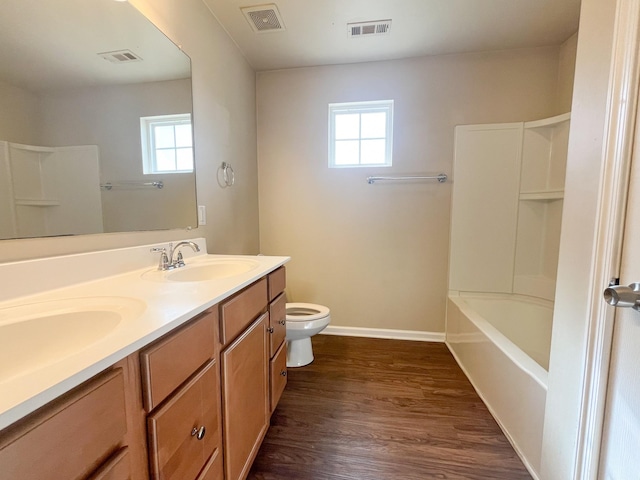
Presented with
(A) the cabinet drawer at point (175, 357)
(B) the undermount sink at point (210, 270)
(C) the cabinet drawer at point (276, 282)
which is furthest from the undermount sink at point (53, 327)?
(C) the cabinet drawer at point (276, 282)

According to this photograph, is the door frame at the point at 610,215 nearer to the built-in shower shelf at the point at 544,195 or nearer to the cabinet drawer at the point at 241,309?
the cabinet drawer at the point at 241,309

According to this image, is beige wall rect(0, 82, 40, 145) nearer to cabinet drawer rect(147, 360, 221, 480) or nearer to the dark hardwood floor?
cabinet drawer rect(147, 360, 221, 480)

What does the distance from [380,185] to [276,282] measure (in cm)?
137

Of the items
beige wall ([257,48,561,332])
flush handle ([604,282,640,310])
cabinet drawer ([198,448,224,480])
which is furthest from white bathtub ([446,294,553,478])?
cabinet drawer ([198,448,224,480])

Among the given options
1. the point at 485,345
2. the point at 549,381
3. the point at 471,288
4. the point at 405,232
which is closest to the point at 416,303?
the point at 471,288

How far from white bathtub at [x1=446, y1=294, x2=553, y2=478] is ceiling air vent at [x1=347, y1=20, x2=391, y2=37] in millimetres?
2026

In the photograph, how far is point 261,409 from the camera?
1.22m

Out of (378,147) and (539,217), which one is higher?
(378,147)

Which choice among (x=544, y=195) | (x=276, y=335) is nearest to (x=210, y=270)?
(x=276, y=335)

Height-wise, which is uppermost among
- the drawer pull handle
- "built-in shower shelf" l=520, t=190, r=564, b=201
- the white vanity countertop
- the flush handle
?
"built-in shower shelf" l=520, t=190, r=564, b=201

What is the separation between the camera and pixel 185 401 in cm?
70

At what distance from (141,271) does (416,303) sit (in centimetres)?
205

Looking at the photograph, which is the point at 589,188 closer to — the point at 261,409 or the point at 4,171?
A: the point at 261,409

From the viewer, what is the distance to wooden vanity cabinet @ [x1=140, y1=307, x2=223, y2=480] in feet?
1.96
